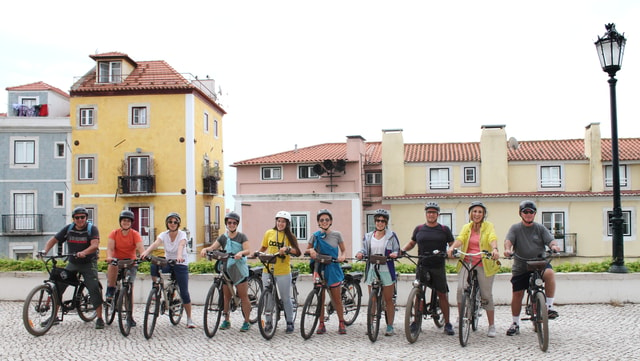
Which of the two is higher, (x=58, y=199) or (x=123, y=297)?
(x=58, y=199)

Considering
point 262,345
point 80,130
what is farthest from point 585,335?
point 80,130

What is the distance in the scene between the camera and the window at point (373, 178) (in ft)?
115

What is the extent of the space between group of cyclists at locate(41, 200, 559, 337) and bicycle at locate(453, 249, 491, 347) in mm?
92

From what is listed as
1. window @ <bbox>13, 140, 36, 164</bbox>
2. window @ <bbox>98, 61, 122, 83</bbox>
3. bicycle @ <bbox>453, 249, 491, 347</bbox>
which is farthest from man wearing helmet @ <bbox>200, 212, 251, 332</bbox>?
window @ <bbox>13, 140, 36, 164</bbox>

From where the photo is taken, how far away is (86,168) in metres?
35.1

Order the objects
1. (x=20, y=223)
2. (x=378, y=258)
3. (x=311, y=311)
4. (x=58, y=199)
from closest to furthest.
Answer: (x=378, y=258)
(x=311, y=311)
(x=20, y=223)
(x=58, y=199)

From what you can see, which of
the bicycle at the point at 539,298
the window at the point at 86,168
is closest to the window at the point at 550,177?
the window at the point at 86,168

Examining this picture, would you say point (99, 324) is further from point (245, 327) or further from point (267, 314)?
point (267, 314)

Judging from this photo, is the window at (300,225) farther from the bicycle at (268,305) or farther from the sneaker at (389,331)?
the sneaker at (389,331)

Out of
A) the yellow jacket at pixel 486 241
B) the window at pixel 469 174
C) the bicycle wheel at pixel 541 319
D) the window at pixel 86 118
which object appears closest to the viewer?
the bicycle wheel at pixel 541 319

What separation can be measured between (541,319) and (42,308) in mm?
7183

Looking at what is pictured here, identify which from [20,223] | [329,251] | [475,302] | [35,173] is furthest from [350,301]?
[35,173]

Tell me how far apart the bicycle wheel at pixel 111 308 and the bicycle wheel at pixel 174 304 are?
78 centimetres

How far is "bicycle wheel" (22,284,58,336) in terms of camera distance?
918 cm
